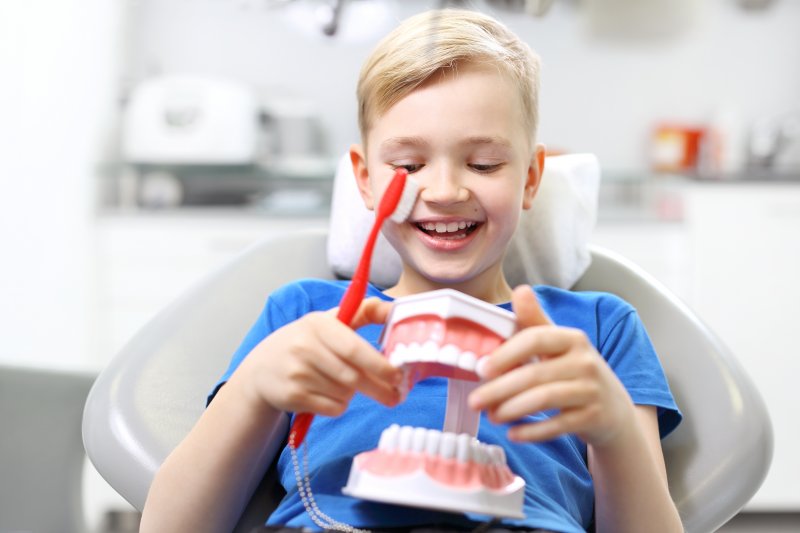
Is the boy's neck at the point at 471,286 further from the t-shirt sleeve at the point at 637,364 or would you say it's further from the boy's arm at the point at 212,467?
the boy's arm at the point at 212,467

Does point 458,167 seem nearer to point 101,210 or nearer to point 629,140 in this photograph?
point 101,210

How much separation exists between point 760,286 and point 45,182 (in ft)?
6.49

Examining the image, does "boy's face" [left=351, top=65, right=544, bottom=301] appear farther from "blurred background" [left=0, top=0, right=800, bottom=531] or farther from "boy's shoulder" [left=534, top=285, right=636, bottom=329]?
"blurred background" [left=0, top=0, right=800, bottom=531]

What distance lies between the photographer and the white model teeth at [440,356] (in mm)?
629

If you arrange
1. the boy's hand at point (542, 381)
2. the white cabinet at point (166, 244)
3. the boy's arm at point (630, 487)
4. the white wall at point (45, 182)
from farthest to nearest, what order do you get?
the white cabinet at point (166, 244) → the white wall at point (45, 182) → the boy's arm at point (630, 487) → the boy's hand at point (542, 381)

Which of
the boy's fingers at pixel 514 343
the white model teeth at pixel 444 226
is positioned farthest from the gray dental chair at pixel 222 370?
the boy's fingers at pixel 514 343

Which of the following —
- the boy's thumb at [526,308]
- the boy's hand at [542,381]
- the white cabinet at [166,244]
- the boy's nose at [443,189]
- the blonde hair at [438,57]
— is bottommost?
the white cabinet at [166,244]

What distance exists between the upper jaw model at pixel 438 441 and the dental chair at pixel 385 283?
0.35 metres

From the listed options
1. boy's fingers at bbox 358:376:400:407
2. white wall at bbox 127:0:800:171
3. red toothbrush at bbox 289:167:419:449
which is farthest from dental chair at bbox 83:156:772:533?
white wall at bbox 127:0:800:171

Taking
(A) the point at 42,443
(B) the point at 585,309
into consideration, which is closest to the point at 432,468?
(B) the point at 585,309

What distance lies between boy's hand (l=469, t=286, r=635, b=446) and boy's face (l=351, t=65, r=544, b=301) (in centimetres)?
27

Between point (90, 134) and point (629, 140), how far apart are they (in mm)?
1767

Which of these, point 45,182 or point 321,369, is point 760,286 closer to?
point 45,182

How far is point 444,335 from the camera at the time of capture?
2.10 ft
